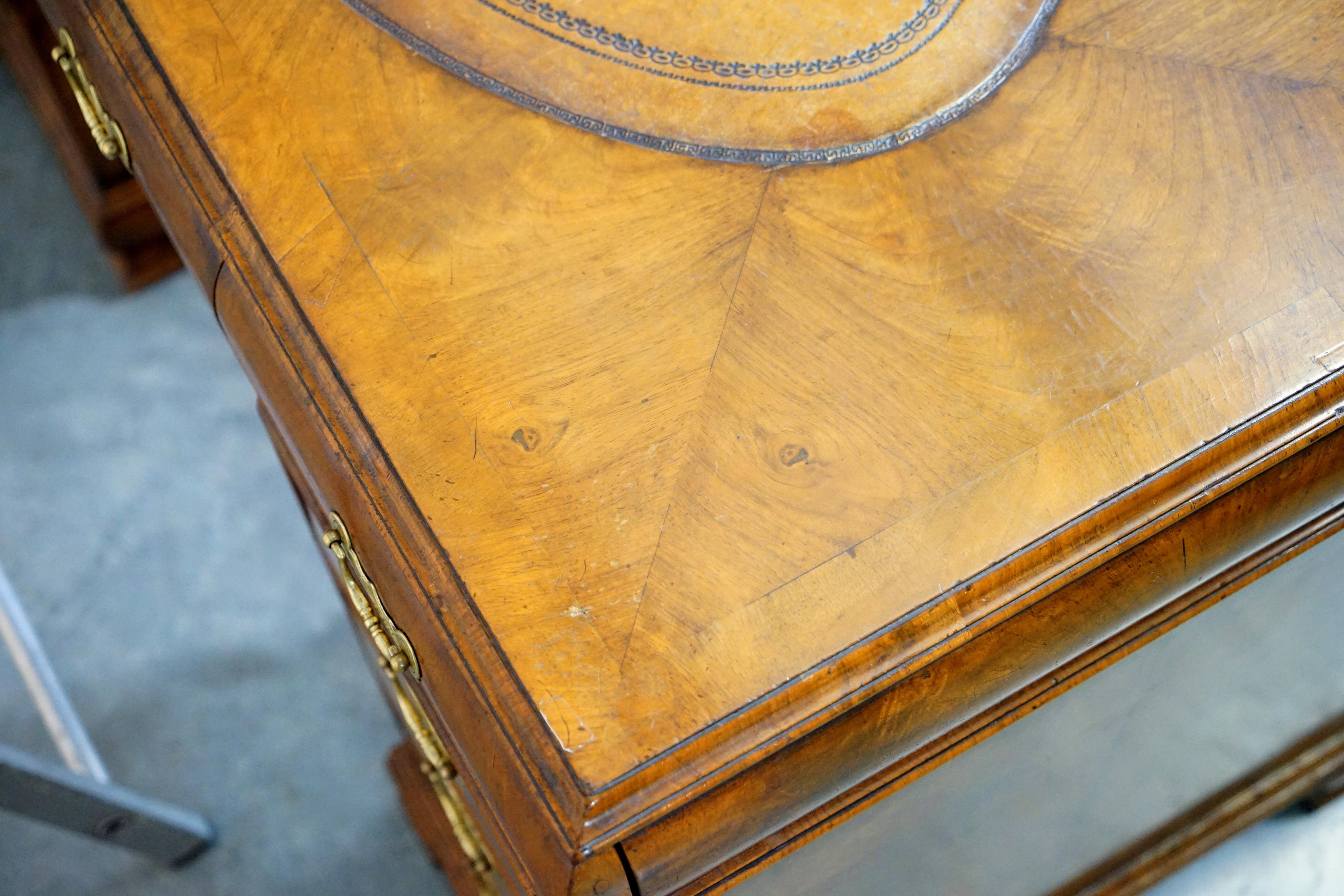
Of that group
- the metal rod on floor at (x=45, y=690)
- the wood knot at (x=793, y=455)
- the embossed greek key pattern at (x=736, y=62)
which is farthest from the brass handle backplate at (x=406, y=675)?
the metal rod on floor at (x=45, y=690)

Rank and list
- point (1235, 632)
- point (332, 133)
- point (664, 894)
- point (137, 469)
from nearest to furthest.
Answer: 1. point (664, 894)
2. point (332, 133)
3. point (1235, 632)
4. point (137, 469)

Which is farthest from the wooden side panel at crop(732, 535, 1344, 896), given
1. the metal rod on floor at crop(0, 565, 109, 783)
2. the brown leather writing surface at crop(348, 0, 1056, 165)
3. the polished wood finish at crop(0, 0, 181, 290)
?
the polished wood finish at crop(0, 0, 181, 290)

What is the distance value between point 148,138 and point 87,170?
111 cm

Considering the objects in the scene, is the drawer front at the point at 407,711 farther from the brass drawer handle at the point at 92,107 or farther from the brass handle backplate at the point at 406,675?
the brass drawer handle at the point at 92,107

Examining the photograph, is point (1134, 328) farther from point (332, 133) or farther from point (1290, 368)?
point (332, 133)

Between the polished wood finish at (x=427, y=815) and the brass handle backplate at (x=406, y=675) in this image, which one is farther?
the polished wood finish at (x=427, y=815)

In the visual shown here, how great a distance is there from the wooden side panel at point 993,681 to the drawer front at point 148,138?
463 mm

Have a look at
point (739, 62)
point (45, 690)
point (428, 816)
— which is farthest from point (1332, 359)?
point (45, 690)

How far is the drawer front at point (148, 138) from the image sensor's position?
76 centimetres

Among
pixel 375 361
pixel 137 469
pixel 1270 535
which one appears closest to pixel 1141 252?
pixel 1270 535

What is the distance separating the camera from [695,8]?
82cm

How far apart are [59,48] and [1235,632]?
0.99m

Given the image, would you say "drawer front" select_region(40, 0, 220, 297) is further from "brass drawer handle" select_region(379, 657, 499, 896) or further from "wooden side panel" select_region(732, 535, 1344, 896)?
"wooden side panel" select_region(732, 535, 1344, 896)

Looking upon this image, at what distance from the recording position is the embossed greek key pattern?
2.60ft
